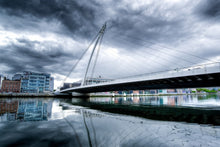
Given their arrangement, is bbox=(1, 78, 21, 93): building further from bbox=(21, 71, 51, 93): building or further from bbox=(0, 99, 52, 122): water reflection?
bbox=(0, 99, 52, 122): water reflection

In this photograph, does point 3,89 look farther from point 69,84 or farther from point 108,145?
point 108,145

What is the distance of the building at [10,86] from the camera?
→ 92.5 m

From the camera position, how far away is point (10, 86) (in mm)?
93562

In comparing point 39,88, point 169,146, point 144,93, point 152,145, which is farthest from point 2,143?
point 144,93

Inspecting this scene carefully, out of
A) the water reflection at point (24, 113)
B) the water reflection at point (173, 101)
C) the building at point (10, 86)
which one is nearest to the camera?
the water reflection at point (24, 113)

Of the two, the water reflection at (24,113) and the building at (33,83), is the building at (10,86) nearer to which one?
the building at (33,83)

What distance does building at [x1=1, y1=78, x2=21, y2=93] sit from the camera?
92544 millimetres

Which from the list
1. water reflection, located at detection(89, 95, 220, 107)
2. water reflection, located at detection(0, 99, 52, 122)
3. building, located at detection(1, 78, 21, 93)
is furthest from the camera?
building, located at detection(1, 78, 21, 93)

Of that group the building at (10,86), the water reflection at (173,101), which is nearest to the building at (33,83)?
the building at (10,86)

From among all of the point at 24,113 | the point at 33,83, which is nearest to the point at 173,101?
the point at 24,113

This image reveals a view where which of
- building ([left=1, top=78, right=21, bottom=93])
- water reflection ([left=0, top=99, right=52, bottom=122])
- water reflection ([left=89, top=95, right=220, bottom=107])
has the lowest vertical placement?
water reflection ([left=89, top=95, right=220, bottom=107])

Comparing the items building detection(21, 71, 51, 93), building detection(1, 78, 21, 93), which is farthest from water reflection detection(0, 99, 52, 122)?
building detection(1, 78, 21, 93)

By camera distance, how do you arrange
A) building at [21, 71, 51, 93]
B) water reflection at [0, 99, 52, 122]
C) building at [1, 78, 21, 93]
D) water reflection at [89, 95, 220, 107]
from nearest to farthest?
water reflection at [0, 99, 52, 122], water reflection at [89, 95, 220, 107], building at [1, 78, 21, 93], building at [21, 71, 51, 93]

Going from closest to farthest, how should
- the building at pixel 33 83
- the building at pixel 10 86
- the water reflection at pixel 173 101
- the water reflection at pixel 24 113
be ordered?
the water reflection at pixel 24 113 → the water reflection at pixel 173 101 → the building at pixel 10 86 → the building at pixel 33 83
